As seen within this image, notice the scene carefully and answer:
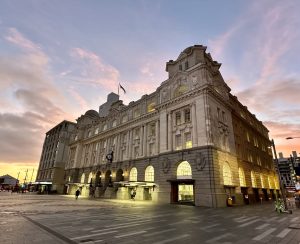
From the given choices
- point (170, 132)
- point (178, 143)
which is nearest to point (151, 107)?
point (170, 132)

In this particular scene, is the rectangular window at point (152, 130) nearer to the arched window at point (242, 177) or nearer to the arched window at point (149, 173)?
the arched window at point (149, 173)

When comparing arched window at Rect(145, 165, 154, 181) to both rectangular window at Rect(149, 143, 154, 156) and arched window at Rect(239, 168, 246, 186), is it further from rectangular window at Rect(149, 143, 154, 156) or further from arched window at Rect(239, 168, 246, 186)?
arched window at Rect(239, 168, 246, 186)

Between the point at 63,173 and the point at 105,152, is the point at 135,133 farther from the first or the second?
the point at 63,173

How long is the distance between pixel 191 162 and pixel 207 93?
38.6 feet

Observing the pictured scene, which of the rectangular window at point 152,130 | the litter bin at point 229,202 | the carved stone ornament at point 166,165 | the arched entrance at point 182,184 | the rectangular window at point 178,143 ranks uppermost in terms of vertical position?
the rectangular window at point 152,130

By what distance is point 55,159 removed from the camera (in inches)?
3046

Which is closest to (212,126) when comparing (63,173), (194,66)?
(194,66)

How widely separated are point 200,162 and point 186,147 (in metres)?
4.32

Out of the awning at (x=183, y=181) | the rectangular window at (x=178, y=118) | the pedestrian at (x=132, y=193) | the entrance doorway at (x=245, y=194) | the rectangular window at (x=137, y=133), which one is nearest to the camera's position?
the awning at (x=183, y=181)

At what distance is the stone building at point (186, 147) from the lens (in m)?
30.6

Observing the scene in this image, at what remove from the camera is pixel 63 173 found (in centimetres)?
7562

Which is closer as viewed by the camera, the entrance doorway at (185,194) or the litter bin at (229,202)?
the litter bin at (229,202)

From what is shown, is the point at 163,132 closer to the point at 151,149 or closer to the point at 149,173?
the point at 151,149

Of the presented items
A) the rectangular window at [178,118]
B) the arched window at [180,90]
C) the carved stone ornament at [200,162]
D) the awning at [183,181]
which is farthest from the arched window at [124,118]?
the carved stone ornament at [200,162]
